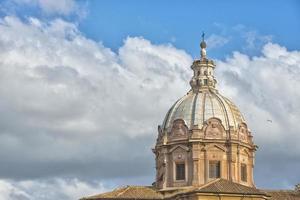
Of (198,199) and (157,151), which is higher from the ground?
(157,151)

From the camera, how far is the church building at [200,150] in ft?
286

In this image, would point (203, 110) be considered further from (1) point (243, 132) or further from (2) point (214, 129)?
(1) point (243, 132)

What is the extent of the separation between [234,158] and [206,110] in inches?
238

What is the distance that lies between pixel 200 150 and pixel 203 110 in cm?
475

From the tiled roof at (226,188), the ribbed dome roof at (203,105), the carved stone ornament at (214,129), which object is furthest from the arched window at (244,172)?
the tiled roof at (226,188)

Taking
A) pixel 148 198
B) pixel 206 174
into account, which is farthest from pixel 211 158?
pixel 148 198

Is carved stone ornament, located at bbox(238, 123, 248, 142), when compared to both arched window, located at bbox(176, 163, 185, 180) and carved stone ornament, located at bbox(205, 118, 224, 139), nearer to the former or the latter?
carved stone ornament, located at bbox(205, 118, 224, 139)

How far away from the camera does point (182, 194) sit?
8119cm

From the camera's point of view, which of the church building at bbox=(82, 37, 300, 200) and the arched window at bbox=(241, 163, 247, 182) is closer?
the church building at bbox=(82, 37, 300, 200)

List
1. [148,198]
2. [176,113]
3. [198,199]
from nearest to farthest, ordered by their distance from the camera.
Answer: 1. [198,199]
2. [148,198]
3. [176,113]

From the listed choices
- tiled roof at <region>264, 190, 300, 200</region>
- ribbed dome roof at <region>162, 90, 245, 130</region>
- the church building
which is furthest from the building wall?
tiled roof at <region>264, 190, 300, 200</region>

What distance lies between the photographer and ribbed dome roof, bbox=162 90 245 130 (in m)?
89.8

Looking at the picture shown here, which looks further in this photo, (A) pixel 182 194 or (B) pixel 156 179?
(B) pixel 156 179

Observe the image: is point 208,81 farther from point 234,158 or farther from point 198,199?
point 198,199
